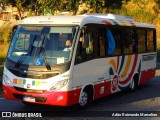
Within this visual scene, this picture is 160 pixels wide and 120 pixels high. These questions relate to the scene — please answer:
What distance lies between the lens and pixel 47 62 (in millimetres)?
10172

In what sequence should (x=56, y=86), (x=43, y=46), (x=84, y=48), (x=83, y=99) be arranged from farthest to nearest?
(x=83, y=99) → (x=84, y=48) → (x=43, y=46) → (x=56, y=86)

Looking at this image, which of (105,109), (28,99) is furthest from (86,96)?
(28,99)

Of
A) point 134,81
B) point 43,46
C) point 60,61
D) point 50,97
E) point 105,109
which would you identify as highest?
point 43,46

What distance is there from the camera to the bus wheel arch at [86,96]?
1080 cm

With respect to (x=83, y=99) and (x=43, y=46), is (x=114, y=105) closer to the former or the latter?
(x=83, y=99)

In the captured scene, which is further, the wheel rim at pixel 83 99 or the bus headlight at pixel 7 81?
the wheel rim at pixel 83 99

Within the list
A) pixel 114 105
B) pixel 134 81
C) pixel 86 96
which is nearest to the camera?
pixel 86 96

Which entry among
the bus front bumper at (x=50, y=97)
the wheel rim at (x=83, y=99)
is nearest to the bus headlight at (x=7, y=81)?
the bus front bumper at (x=50, y=97)

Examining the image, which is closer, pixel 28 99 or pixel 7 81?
pixel 28 99

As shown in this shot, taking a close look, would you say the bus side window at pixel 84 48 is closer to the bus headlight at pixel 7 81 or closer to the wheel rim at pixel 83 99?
the wheel rim at pixel 83 99

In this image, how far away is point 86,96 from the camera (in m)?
11.1

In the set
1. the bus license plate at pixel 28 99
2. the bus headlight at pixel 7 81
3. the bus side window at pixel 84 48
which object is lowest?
the bus license plate at pixel 28 99

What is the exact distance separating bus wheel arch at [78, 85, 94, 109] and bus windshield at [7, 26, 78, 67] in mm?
1215

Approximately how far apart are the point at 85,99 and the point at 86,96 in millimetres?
104
